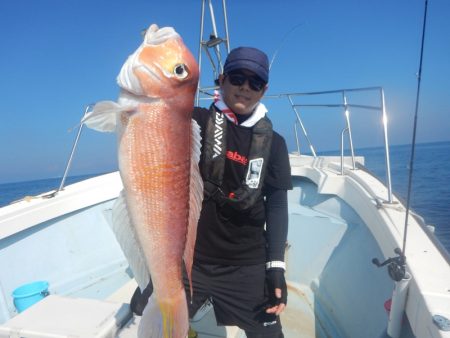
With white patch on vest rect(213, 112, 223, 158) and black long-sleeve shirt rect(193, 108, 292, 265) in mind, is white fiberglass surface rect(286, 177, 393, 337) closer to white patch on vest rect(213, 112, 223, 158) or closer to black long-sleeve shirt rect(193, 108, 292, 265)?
black long-sleeve shirt rect(193, 108, 292, 265)

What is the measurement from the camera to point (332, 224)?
14.2ft

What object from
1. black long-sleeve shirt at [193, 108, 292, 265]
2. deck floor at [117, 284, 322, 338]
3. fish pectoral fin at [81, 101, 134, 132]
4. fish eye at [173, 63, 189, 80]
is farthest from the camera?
deck floor at [117, 284, 322, 338]

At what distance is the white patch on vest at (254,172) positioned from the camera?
2164 mm

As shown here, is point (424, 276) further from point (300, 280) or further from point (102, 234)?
point (102, 234)

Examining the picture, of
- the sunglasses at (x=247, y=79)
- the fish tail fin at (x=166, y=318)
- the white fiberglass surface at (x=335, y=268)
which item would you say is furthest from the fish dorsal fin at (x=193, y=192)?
the white fiberglass surface at (x=335, y=268)

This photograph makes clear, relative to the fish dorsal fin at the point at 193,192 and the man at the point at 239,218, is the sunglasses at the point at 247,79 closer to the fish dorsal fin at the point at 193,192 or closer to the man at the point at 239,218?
the man at the point at 239,218

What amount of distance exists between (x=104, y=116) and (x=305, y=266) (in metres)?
3.69

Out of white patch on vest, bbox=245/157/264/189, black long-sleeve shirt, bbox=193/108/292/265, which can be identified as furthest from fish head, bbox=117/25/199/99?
A: white patch on vest, bbox=245/157/264/189

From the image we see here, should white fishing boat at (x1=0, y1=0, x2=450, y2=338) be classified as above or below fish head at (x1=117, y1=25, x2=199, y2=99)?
below

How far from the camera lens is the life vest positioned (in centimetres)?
211

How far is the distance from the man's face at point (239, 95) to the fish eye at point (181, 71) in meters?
0.66

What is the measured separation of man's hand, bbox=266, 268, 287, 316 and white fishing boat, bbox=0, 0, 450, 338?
630 millimetres

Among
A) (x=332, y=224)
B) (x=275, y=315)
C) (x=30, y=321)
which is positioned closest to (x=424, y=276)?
(x=275, y=315)

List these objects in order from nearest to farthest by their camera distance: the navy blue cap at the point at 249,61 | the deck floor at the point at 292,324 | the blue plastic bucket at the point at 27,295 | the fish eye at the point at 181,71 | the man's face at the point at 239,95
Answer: the fish eye at the point at 181,71, the navy blue cap at the point at 249,61, the man's face at the point at 239,95, the blue plastic bucket at the point at 27,295, the deck floor at the point at 292,324
